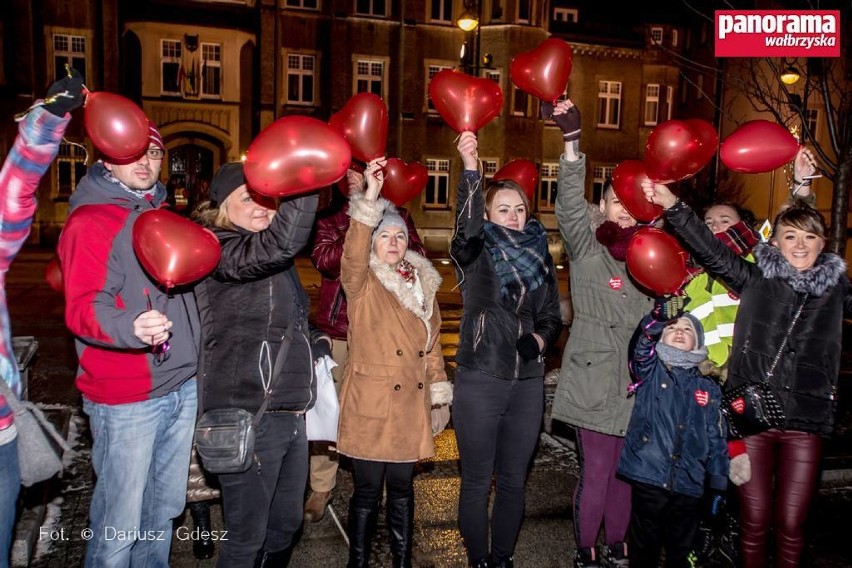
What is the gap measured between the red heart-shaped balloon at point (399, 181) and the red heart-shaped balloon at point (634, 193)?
1389 millimetres

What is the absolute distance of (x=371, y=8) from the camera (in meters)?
24.8

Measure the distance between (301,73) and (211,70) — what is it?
329cm

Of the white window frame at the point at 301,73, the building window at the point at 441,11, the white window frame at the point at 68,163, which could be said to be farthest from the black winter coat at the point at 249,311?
the building window at the point at 441,11

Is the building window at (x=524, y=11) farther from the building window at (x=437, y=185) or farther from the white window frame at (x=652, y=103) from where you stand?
the white window frame at (x=652, y=103)

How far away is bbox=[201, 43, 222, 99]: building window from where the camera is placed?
24594 mm

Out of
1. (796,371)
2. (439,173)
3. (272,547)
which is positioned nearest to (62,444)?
(272,547)

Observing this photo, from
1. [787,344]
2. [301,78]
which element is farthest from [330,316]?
[301,78]

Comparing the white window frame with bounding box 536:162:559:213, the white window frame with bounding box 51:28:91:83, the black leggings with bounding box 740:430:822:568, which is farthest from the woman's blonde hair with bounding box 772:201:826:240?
the white window frame with bounding box 51:28:91:83

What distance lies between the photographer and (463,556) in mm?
4023

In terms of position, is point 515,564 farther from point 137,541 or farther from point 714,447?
point 137,541

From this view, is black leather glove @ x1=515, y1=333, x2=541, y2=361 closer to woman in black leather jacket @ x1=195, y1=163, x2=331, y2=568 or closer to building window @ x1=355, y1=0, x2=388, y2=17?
woman in black leather jacket @ x1=195, y1=163, x2=331, y2=568

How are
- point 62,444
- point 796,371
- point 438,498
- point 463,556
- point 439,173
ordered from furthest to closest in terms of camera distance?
1. point 439,173
2. point 438,498
3. point 463,556
4. point 796,371
5. point 62,444

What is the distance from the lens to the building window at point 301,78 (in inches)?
981

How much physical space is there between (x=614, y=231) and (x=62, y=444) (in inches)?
113
